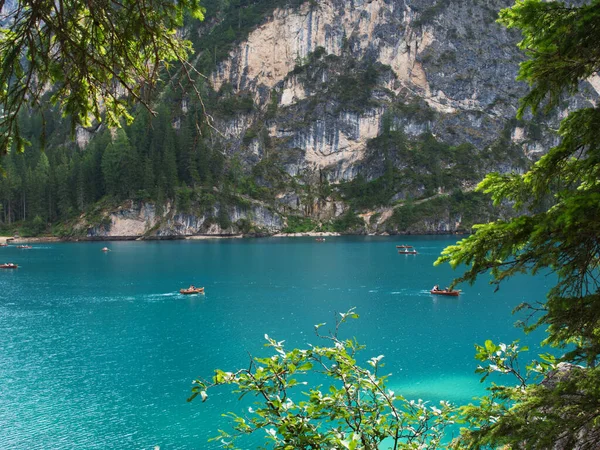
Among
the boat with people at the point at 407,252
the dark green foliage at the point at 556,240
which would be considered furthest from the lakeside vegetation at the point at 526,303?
the boat with people at the point at 407,252

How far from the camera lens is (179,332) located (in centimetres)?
3631

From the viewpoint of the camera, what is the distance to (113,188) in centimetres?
12369

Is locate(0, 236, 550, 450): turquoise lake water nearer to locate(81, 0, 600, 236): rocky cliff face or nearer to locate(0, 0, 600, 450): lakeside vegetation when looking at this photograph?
locate(0, 0, 600, 450): lakeside vegetation

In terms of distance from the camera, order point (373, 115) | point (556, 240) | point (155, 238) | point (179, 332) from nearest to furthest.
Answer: point (556, 240), point (179, 332), point (155, 238), point (373, 115)

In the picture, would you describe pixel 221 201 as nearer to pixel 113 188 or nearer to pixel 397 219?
pixel 113 188

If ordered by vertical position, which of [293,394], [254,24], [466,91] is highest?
[254,24]

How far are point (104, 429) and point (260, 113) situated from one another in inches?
5594

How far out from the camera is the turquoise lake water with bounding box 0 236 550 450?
842 inches

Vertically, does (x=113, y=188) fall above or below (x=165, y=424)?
above

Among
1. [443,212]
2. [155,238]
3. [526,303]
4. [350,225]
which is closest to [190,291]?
[526,303]

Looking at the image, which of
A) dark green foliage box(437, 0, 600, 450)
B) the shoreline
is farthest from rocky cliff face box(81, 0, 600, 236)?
dark green foliage box(437, 0, 600, 450)

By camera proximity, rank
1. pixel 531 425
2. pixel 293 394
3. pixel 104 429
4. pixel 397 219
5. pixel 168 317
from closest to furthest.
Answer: pixel 531 425
pixel 104 429
pixel 293 394
pixel 168 317
pixel 397 219

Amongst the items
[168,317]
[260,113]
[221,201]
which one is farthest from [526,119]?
[168,317]

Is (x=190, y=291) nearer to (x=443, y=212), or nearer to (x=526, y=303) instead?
(x=526, y=303)
